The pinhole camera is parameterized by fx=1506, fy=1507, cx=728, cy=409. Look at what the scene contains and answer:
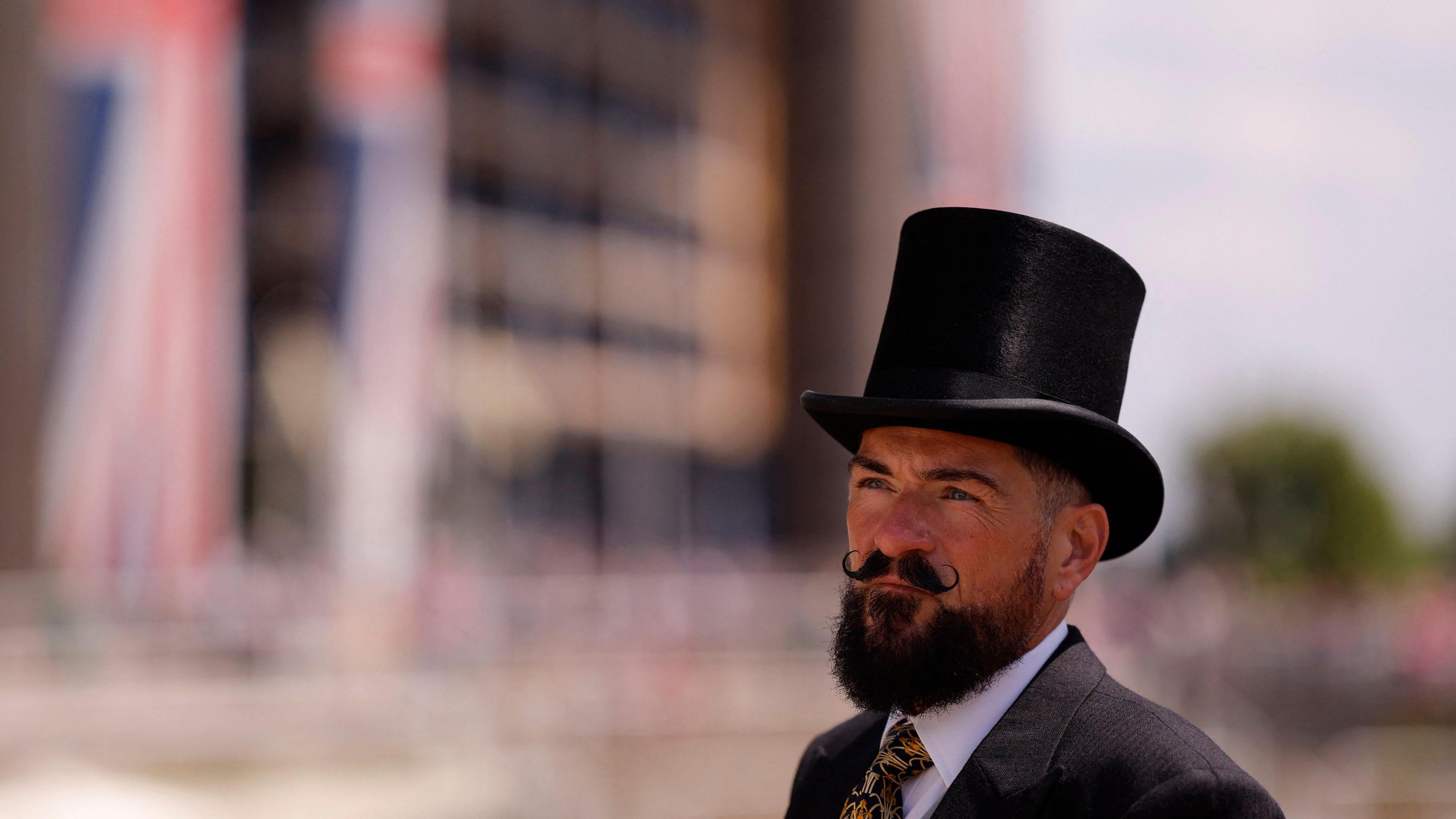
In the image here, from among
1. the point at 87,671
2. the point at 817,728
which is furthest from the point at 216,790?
the point at 817,728

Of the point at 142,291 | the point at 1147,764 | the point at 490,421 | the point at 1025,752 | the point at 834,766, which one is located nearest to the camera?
the point at 1147,764

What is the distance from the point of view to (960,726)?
2.57 meters

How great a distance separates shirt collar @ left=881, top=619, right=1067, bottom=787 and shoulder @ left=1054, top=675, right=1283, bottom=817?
0.42 ft

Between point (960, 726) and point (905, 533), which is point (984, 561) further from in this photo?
point (960, 726)

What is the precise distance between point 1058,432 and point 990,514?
18 cm

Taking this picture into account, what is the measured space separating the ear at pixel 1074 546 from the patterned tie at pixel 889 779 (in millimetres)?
362

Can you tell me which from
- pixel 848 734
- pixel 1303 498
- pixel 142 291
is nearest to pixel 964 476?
pixel 848 734

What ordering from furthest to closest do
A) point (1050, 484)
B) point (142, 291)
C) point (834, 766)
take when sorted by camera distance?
point (142, 291) → point (834, 766) → point (1050, 484)

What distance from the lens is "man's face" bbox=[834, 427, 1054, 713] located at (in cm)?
248

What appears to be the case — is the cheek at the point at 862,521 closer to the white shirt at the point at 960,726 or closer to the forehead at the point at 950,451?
the forehead at the point at 950,451

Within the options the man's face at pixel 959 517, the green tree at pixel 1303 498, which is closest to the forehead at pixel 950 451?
the man's face at pixel 959 517

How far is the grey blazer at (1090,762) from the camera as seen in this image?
2195 mm

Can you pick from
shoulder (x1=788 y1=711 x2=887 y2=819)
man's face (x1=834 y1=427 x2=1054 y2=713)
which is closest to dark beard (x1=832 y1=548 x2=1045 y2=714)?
man's face (x1=834 y1=427 x2=1054 y2=713)

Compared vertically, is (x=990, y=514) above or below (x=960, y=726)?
above
